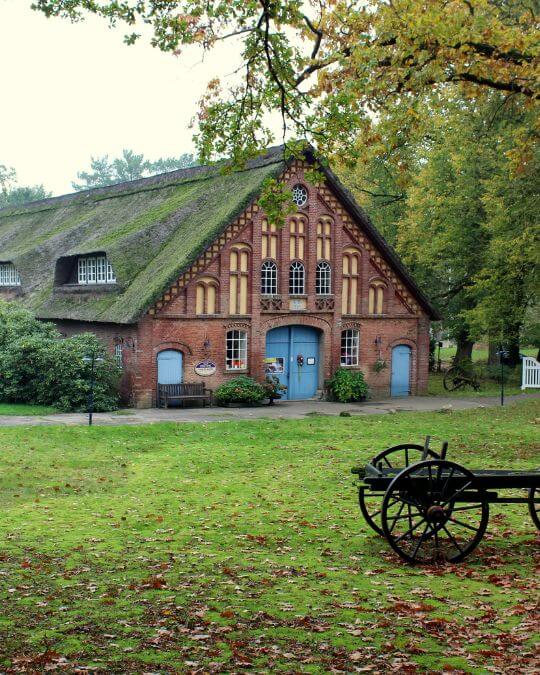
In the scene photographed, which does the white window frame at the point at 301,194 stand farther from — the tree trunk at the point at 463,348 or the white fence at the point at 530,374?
the tree trunk at the point at 463,348

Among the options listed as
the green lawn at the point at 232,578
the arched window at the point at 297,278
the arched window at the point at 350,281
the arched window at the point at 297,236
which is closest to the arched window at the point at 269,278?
the arched window at the point at 297,278

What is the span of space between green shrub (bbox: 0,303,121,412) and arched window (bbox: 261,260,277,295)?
20.9 ft

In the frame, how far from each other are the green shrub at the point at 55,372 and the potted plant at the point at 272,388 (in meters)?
5.35

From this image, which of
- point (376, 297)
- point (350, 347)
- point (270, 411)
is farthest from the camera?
point (376, 297)

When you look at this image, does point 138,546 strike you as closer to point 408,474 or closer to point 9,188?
point 408,474

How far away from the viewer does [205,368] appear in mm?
31312

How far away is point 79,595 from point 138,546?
2.36 meters

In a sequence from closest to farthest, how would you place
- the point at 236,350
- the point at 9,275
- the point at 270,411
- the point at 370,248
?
the point at 270,411, the point at 236,350, the point at 370,248, the point at 9,275

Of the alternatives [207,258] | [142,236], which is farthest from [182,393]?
[142,236]

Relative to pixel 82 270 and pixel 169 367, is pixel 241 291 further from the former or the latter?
pixel 82 270

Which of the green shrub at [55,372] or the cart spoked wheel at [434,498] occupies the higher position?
the green shrub at [55,372]

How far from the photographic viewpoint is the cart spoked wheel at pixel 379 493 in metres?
11.6

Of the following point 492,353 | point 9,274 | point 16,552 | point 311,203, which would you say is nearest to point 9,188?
point 9,274

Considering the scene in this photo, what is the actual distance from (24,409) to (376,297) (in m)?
14.5
